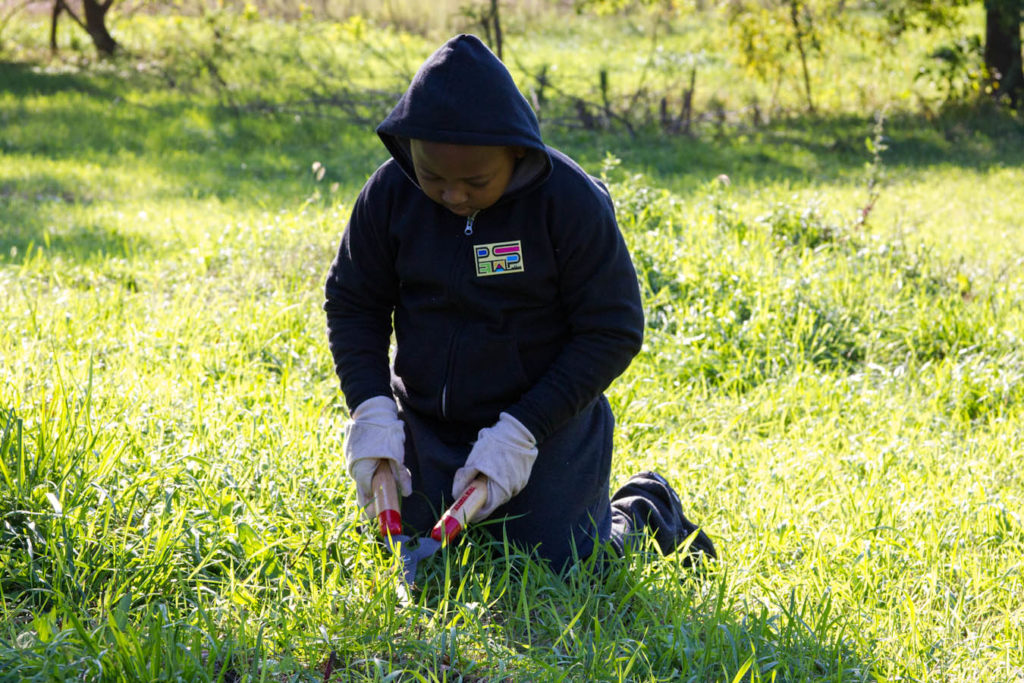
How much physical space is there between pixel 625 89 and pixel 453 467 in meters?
9.69

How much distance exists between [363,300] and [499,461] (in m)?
0.60

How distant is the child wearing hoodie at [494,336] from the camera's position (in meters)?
2.42

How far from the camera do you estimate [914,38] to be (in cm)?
1461

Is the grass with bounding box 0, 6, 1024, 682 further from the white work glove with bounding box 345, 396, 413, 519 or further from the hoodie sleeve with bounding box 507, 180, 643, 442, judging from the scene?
the hoodie sleeve with bounding box 507, 180, 643, 442

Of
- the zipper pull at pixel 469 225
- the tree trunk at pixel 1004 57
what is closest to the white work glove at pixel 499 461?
the zipper pull at pixel 469 225

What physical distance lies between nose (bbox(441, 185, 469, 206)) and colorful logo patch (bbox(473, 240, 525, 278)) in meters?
0.22

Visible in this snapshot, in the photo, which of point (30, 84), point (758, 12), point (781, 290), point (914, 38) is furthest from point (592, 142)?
point (914, 38)

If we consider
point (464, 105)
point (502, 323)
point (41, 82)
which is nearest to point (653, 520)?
point (502, 323)

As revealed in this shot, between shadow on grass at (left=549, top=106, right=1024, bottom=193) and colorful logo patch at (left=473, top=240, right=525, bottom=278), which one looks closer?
colorful logo patch at (left=473, top=240, right=525, bottom=278)

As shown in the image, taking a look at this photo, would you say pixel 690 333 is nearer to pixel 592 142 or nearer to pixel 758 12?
pixel 592 142

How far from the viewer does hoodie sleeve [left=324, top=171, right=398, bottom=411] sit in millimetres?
2566

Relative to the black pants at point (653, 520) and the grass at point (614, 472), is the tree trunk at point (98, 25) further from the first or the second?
the black pants at point (653, 520)

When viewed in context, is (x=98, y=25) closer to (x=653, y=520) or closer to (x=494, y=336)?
(x=494, y=336)

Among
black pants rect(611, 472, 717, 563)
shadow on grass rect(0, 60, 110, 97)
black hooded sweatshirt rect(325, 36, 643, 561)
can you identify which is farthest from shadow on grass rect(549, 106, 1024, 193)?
black hooded sweatshirt rect(325, 36, 643, 561)
